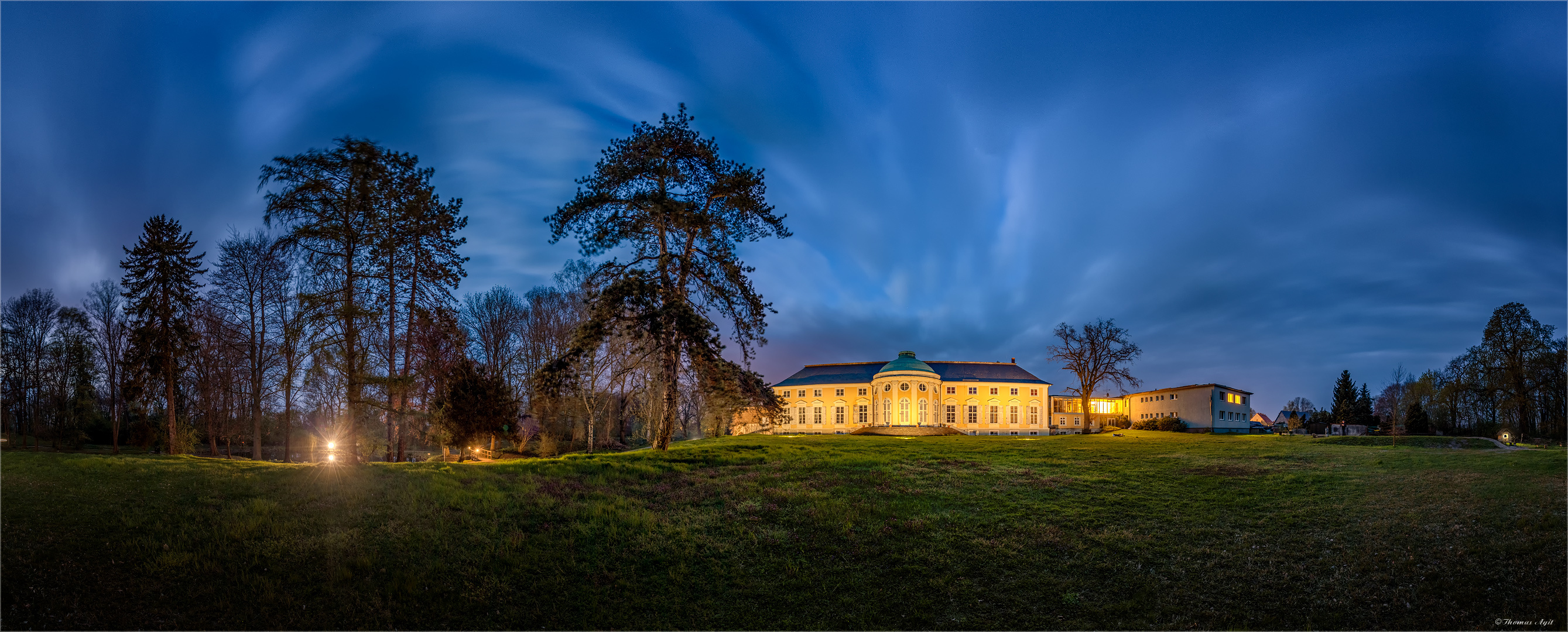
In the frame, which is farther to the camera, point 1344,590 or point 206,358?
point 206,358

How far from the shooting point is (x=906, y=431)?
180 ft

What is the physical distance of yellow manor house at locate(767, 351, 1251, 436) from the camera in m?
56.8

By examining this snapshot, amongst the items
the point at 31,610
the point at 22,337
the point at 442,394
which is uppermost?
the point at 22,337

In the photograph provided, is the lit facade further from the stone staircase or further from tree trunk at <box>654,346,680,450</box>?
tree trunk at <box>654,346,680,450</box>

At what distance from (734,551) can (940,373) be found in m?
57.1

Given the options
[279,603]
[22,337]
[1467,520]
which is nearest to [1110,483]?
[1467,520]

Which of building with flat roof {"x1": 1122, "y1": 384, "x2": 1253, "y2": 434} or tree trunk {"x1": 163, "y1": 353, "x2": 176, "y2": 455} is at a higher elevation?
tree trunk {"x1": 163, "y1": 353, "x2": 176, "y2": 455}

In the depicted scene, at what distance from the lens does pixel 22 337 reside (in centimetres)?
3772

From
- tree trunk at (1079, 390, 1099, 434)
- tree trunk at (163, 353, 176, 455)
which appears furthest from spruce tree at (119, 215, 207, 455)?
tree trunk at (1079, 390, 1099, 434)

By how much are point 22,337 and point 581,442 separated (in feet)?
111

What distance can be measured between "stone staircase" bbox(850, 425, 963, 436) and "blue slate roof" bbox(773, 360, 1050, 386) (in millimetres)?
7874

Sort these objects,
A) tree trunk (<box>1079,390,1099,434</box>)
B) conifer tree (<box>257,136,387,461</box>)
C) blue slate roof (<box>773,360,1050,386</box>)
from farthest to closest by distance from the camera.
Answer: blue slate roof (<box>773,360,1050,386</box>) < tree trunk (<box>1079,390,1099,434</box>) < conifer tree (<box>257,136,387,461</box>)

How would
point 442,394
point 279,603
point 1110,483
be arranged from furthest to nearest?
point 442,394 → point 1110,483 → point 279,603

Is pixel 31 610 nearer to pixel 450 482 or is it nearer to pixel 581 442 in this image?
pixel 450 482
